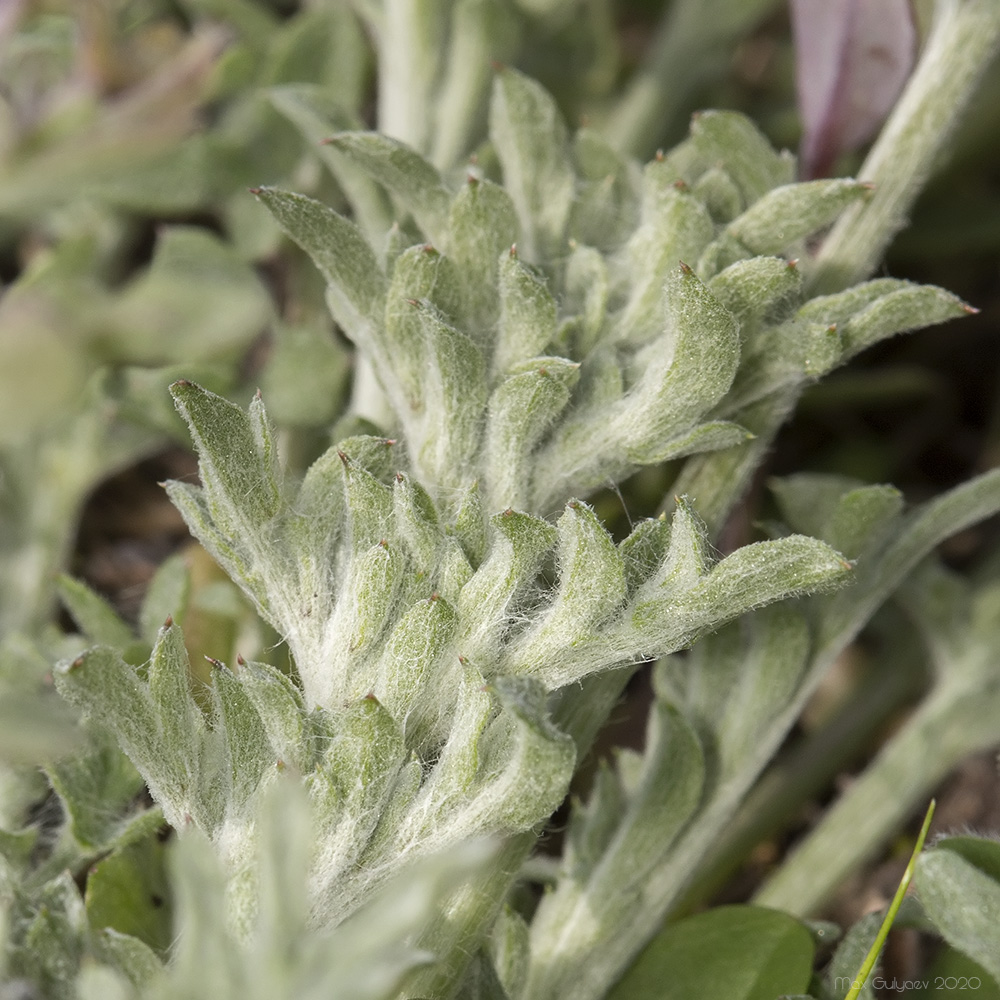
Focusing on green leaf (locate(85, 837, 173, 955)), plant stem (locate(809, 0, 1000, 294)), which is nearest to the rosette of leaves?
plant stem (locate(809, 0, 1000, 294))

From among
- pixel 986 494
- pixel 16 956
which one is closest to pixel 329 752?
pixel 16 956

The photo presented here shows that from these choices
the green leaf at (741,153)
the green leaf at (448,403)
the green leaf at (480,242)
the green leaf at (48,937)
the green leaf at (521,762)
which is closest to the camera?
the green leaf at (521,762)

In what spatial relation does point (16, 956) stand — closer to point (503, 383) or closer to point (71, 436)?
point (503, 383)

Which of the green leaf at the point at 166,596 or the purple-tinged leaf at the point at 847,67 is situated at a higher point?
the purple-tinged leaf at the point at 847,67

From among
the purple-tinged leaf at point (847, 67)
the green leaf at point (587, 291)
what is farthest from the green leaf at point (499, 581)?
the purple-tinged leaf at point (847, 67)

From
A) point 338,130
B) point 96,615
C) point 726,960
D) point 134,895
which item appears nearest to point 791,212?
point 338,130

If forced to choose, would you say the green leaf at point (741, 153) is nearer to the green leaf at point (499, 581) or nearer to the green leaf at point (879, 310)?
the green leaf at point (879, 310)

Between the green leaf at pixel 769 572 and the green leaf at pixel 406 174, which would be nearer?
the green leaf at pixel 769 572

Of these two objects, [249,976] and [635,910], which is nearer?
[249,976]

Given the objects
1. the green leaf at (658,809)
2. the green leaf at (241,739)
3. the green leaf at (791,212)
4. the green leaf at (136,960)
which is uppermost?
the green leaf at (791,212)
